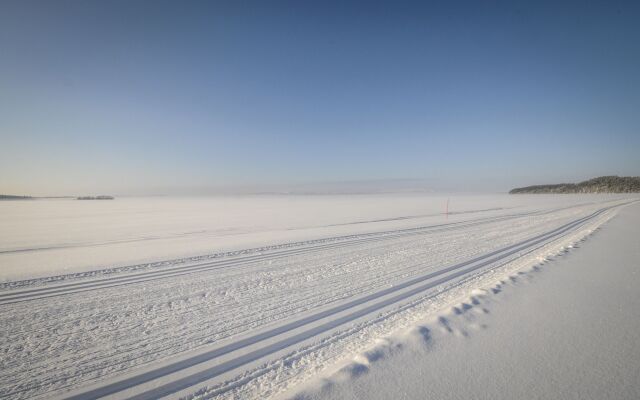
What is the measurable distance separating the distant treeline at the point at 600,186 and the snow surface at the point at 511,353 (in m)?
132

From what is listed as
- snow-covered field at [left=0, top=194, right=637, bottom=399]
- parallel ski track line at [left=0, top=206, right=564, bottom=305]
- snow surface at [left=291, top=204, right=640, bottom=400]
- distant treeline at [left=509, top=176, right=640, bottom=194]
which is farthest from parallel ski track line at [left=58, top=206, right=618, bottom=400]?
distant treeline at [left=509, top=176, right=640, bottom=194]

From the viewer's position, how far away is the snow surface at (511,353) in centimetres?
194

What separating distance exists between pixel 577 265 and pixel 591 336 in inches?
130

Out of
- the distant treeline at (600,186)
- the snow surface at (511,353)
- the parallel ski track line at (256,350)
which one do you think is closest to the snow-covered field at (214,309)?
the parallel ski track line at (256,350)

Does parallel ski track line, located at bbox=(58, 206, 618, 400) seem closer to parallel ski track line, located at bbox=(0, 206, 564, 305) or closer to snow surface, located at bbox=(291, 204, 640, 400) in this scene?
snow surface, located at bbox=(291, 204, 640, 400)

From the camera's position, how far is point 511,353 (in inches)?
92.9

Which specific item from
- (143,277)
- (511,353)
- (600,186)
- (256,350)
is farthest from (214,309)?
(600,186)

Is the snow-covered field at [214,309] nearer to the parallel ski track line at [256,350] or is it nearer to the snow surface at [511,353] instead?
the parallel ski track line at [256,350]

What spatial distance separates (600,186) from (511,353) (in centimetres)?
15198

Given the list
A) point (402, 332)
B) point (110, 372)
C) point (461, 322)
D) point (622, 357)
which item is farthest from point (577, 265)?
point (110, 372)

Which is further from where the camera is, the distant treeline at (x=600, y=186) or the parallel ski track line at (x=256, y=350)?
the distant treeline at (x=600, y=186)

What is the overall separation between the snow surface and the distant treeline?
434 feet

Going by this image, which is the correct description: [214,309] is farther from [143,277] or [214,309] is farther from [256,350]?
[143,277]

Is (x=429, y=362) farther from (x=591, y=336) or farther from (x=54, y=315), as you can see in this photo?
(x=54, y=315)
